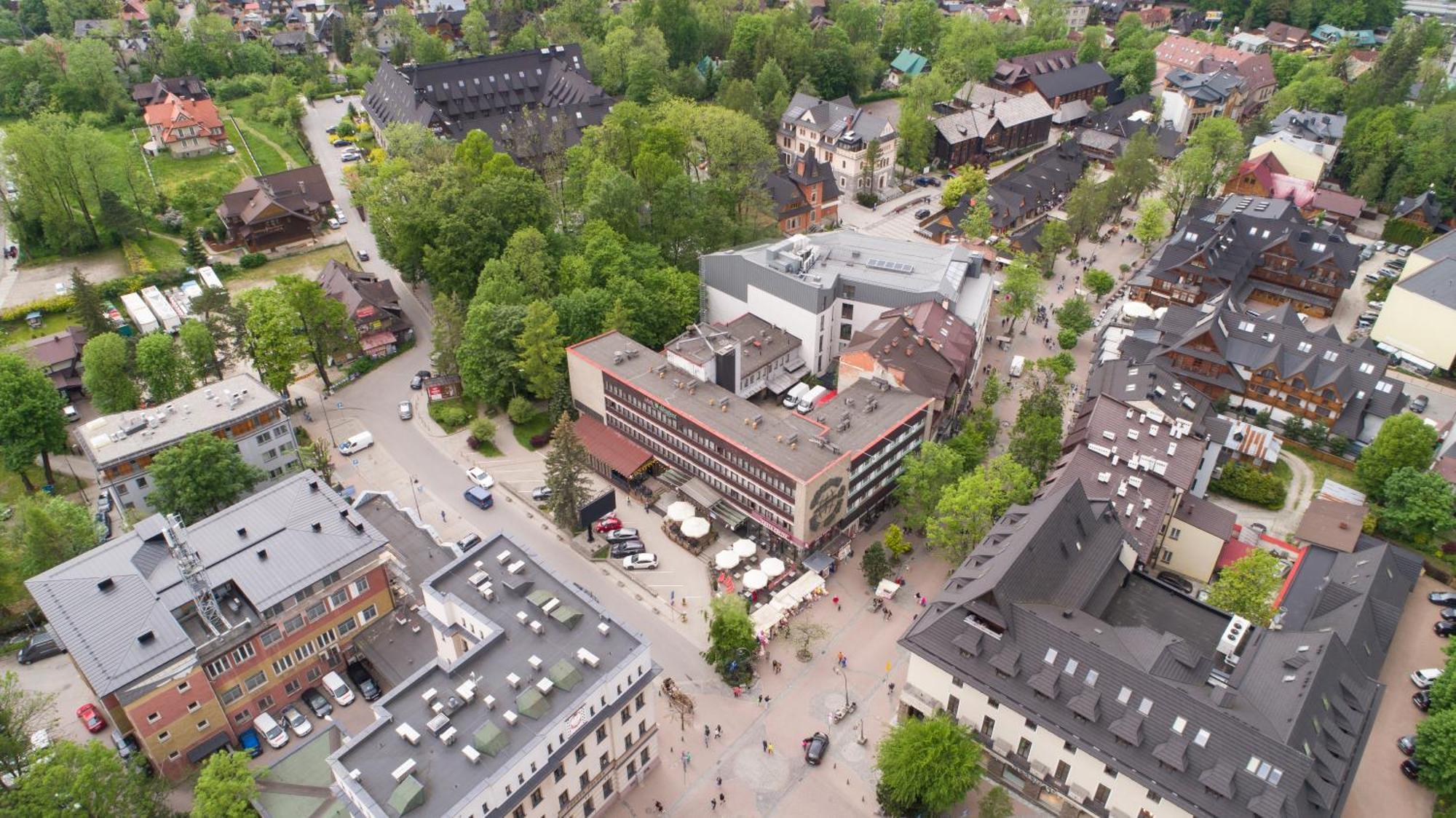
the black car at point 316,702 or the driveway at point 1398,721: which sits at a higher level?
the black car at point 316,702

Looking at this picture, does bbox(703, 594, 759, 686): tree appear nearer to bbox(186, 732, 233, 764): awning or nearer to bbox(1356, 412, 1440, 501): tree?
bbox(186, 732, 233, 764): awning

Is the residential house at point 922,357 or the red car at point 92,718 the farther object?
the residential house at point 922,357

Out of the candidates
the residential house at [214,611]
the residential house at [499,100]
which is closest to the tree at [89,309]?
the residential house at [214,611]

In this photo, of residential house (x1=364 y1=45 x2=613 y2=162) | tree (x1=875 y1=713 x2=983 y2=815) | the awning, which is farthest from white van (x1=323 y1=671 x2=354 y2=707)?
residential house (x1=364 y1=45 x2=613 y2=162)

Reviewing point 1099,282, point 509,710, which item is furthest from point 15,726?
point 1099,282

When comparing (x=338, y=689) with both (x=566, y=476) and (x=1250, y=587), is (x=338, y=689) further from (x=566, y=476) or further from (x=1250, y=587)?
(x=1250, y=587)

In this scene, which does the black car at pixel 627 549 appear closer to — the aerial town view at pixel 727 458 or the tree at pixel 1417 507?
the aerial town view at pixel 727 458

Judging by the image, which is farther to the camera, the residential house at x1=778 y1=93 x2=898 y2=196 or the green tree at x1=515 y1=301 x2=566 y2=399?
the residential house at x1=778 y1=93 x2=898 y2=196
